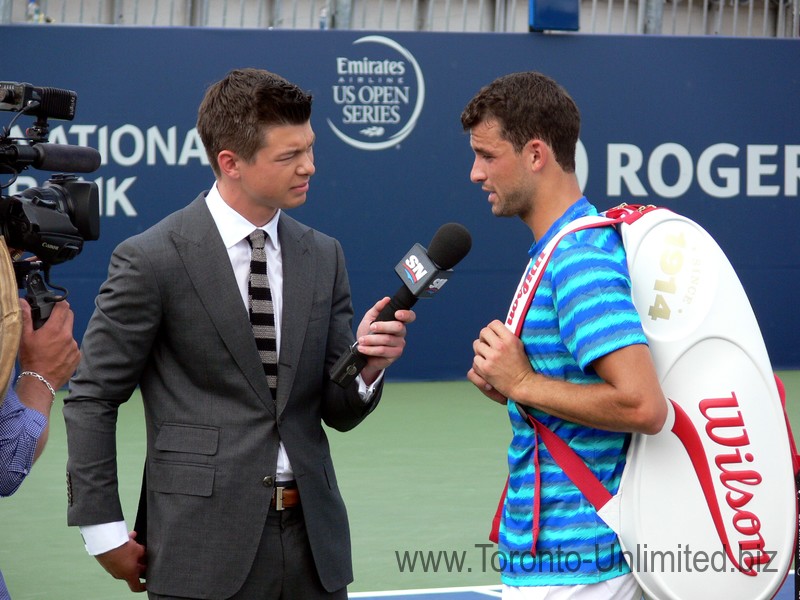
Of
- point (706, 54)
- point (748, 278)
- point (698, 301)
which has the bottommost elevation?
point (748, 278)

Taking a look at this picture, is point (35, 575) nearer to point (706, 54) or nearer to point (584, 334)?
point (584, 334)

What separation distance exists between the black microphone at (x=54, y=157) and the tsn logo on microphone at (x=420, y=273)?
79 centimetres

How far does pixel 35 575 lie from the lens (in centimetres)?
574

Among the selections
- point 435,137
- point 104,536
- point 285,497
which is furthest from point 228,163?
point 435,137

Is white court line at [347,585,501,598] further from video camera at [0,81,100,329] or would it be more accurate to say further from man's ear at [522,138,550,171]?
man's ear at [522,138,550,171]

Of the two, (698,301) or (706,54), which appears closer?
(698,301)

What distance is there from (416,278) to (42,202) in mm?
874

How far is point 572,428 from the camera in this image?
279cm

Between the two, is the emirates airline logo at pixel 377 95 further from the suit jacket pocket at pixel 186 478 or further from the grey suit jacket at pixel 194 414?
the suit jacket pocket at pixel 186 478

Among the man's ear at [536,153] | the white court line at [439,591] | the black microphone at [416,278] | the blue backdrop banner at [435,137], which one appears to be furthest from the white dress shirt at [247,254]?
the blue backdrop banner at [435,137]

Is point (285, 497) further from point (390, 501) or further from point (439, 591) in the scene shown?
point (390, 501)

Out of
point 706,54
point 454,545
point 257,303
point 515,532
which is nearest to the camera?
point 515,532

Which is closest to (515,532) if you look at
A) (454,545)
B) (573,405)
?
(573,405)

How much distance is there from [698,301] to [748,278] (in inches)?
354
